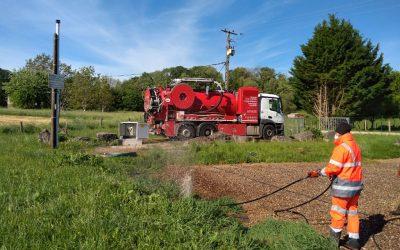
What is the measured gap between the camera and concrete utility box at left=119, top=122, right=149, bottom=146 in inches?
731

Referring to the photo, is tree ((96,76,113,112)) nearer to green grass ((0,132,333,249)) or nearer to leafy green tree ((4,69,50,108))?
leafy green tree ((4,69,50,108))

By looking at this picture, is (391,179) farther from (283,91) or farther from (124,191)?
(283,91)

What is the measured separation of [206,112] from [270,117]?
3932mm

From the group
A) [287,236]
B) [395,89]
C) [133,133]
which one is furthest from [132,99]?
[287,236]

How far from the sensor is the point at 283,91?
212ft

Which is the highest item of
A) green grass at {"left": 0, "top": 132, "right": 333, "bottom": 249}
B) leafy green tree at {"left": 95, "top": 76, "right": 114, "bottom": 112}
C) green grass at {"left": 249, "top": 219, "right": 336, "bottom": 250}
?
leafy green tree at {"left": 95, "top": 76, "right": 114, "bottom": 112}

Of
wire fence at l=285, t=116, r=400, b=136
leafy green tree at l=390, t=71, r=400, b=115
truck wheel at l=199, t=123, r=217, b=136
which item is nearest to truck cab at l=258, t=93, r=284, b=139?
truck wheel at l=199, t=123, r=217, b=136

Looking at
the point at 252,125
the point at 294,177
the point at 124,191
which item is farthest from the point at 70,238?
the point at 252,125

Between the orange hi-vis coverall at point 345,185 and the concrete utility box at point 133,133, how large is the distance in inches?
525

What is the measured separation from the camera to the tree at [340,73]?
39.7 m

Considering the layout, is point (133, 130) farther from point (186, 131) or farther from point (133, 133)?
point (186, 131)

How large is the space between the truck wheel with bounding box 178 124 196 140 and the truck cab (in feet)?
13.4

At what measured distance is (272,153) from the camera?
15953 millimetres

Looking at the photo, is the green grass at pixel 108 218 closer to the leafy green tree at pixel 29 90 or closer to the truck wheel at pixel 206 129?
the truck wheel at pixel 206 129
